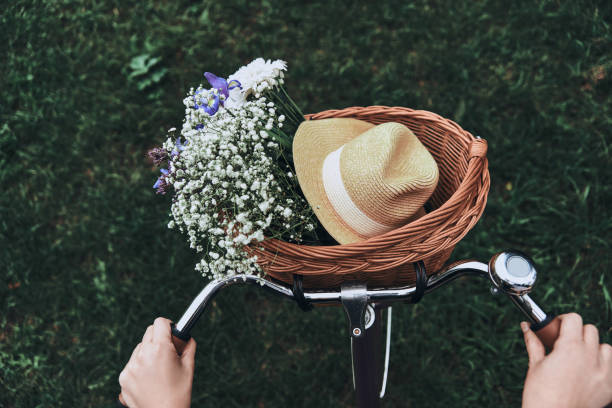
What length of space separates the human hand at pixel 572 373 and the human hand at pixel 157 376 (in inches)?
32.6

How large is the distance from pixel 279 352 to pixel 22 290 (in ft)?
5.03

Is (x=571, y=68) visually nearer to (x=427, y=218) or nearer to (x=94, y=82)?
(x=427, y=218)

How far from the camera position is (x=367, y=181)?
1267mm

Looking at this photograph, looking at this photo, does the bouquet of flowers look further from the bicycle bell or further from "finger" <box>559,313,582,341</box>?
"finger" <box>559,313,582,341</box>

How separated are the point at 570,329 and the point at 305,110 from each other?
83.4 inches

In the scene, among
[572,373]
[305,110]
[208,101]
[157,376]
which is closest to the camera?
[572,373]

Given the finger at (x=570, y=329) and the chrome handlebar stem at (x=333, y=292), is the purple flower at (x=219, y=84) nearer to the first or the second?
the chrome handlebar stem at (x=333, y=292)

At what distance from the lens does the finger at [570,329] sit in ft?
3.57

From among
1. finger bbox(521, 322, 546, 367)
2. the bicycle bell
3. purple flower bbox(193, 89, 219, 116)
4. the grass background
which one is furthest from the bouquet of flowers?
the grass background

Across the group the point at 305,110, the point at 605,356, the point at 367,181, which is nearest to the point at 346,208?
the point at 367,181

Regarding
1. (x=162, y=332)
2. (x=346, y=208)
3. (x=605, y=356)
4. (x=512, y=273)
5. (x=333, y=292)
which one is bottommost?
(x=605, y=356)

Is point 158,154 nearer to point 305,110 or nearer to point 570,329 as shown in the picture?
point 570,329

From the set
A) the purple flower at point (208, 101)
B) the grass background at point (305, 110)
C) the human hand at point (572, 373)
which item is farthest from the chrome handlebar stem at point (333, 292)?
the grass background at point (305, 110)

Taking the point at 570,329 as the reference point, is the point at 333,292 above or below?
above
